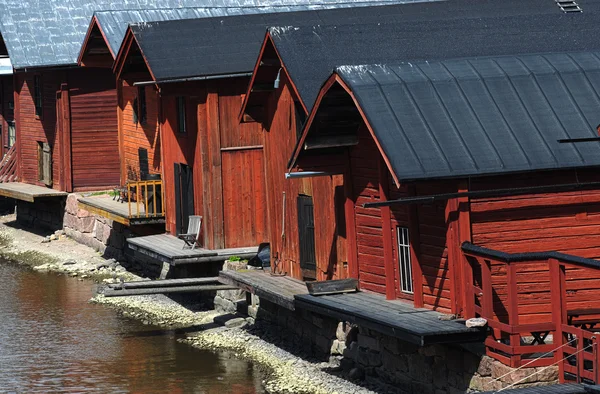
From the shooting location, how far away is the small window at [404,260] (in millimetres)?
20172

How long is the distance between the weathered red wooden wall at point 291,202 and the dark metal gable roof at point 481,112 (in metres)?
4.22

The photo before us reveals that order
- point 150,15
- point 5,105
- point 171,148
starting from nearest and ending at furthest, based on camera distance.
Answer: point 171,148
point 150,15
point 5,105

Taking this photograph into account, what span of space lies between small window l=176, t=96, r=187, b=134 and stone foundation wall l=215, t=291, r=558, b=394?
569 cm

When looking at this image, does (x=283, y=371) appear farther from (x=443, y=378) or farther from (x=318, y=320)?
(x=443, y=378)

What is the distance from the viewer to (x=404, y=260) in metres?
20.2

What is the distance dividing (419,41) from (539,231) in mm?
5807

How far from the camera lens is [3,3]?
42938mm

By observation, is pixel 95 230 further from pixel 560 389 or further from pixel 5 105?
pixel 560 389

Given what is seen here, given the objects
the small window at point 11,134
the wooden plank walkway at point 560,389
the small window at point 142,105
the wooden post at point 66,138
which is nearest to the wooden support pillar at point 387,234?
the wooden plank walkway at point 560,389

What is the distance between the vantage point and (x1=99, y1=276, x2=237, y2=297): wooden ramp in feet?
87.6

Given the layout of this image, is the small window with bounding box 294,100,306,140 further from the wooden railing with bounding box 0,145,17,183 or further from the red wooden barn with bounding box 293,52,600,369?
the wooden railing with bounding box 0,145,17,183

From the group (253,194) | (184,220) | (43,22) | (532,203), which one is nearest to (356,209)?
(532,203)

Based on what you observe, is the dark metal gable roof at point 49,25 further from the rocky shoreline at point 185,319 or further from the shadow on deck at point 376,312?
the shadow on deck at point 376,312

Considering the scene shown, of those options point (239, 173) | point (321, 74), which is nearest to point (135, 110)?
point (239, 173)
